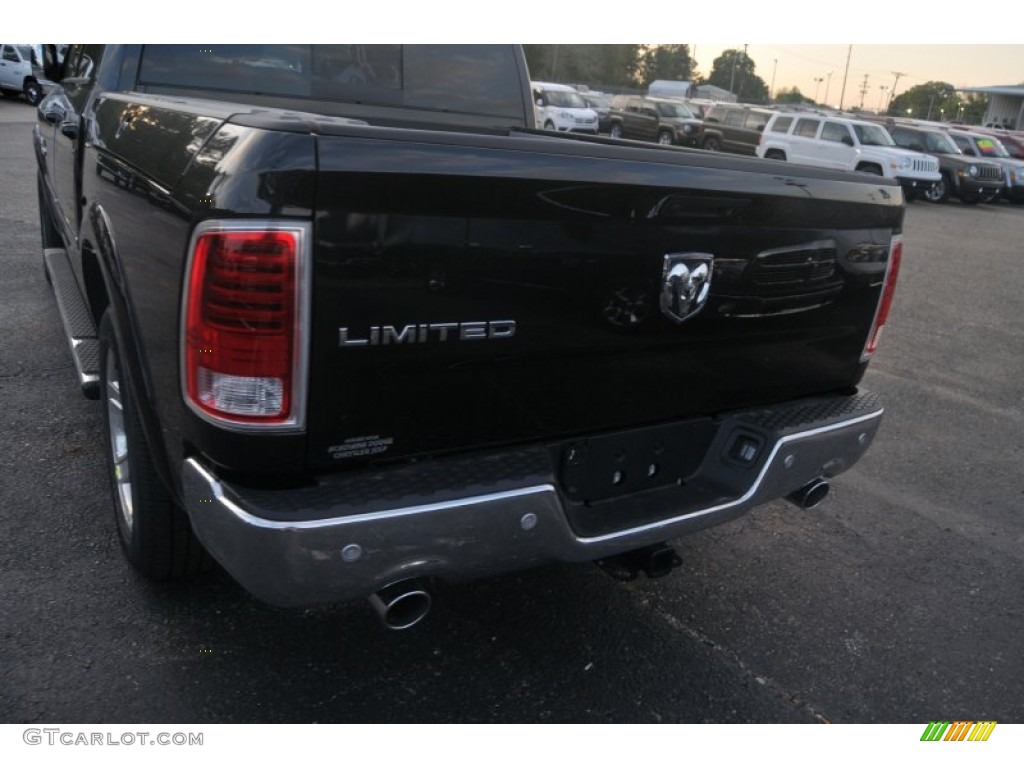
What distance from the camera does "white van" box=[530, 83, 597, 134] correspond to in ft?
87.8

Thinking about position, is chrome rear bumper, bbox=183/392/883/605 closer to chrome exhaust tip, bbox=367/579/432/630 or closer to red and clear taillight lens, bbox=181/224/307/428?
chrome exhaust tip, bbox=367/579/432/630

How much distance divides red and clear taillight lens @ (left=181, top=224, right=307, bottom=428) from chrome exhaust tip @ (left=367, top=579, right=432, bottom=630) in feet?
1.59

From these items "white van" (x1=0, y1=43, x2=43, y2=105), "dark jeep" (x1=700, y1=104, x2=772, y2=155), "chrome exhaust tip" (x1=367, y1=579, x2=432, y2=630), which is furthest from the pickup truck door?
"white van" (x1=0, y1=43, x2=43, y2=105)

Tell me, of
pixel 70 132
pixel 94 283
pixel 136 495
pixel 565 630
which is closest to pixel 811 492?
pixel 565 630

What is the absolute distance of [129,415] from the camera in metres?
2.64

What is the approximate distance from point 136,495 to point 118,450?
42cm

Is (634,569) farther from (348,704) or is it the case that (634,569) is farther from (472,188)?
(472,188)

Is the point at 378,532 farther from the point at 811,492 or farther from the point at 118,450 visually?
the point at 811,492

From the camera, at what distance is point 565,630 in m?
2.95

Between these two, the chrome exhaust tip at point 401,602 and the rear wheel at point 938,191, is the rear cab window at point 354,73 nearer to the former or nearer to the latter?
the chrome exhaust tip at point 401,602

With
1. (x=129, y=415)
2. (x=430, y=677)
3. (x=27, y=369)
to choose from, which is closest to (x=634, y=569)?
(x=430, y=677)

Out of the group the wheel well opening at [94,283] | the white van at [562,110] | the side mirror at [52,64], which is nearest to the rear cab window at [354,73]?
the wheel well opening at [94,283]

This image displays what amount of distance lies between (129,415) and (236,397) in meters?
0.81

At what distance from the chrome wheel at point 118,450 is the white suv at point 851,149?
18248mm
